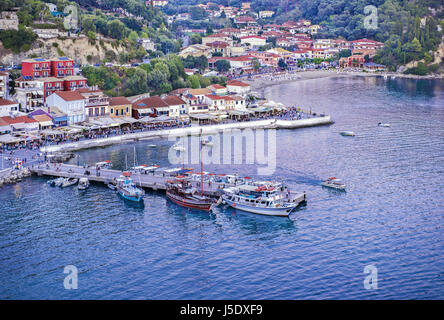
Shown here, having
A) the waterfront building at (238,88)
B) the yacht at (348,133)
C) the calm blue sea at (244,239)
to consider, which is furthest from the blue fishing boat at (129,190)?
the waterfront building at (238,88)

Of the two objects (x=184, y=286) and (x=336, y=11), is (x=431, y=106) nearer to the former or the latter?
(x=184, y=286)

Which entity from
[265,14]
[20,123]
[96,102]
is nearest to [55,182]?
[20,123]

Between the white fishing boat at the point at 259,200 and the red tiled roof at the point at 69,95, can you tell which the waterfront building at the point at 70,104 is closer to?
the red tiled roof at the point at 69,95

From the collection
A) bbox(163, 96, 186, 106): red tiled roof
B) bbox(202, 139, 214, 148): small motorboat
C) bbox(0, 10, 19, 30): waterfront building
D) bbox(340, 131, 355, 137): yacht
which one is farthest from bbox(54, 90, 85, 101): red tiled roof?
bbox(340, 131, 355, 137): yacht

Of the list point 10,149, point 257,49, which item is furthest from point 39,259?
point 257,49

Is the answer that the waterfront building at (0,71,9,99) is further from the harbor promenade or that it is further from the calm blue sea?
the harbor promenade

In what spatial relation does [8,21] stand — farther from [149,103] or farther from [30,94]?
[149,103]
